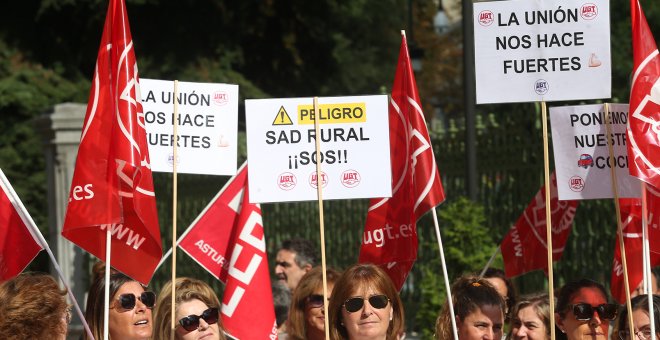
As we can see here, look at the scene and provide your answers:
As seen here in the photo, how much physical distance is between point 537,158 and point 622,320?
14.6ft

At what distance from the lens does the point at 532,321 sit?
8.17 m

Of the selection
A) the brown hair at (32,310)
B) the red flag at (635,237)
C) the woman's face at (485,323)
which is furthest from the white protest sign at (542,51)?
the brown hair at (32,310)

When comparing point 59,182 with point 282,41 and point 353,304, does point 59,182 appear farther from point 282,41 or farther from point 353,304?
point 353,304

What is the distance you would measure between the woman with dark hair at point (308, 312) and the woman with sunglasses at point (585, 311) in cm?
134

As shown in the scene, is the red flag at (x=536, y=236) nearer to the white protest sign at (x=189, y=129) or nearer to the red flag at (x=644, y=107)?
the red flag at (x=644, y=107)

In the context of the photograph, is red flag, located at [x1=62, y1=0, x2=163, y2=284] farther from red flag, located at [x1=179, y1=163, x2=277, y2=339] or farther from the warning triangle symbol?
red flag, located at [x1=179, y1=163, x2=277, y2=339]

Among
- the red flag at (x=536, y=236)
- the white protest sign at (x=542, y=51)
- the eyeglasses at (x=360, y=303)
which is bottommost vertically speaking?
the eyeglasses at (x=360, y=303)

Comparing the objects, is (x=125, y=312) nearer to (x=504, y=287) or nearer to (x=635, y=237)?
(x=504, y=287)

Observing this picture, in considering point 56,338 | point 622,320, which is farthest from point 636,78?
point 56,338

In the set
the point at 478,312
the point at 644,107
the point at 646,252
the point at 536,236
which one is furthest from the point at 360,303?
the point at 536,236

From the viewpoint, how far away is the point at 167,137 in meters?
8.57

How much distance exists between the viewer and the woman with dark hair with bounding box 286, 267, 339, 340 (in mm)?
8266

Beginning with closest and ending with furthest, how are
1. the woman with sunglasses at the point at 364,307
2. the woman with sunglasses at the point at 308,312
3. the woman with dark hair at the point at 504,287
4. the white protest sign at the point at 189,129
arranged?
the woman with sunglasses at the point at 364,307 < the woman with sunglasses at the point at 308,312 < the white protest sign at the point at 189,129 < the woman with dark hair at the point at 504,287

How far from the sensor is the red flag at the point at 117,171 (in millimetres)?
7641
